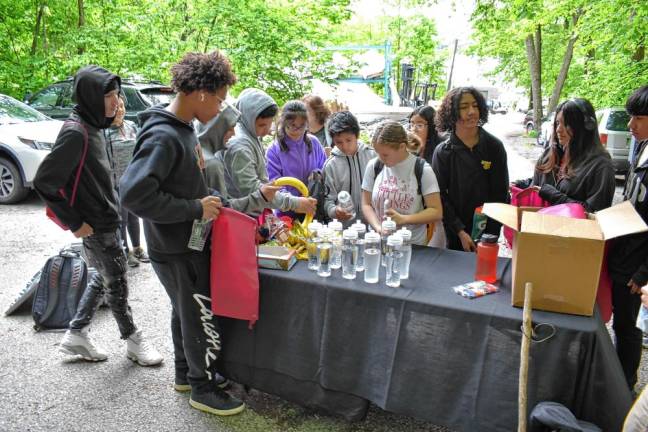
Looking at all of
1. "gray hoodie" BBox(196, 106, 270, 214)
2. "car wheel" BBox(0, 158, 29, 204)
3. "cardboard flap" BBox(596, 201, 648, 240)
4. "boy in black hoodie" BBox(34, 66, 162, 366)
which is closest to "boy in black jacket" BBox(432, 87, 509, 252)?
"cardboard flap" BBox(596, 201, 648, 240)

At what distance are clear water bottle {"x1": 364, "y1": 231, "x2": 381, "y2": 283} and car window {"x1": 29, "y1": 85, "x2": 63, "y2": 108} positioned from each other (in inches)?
341

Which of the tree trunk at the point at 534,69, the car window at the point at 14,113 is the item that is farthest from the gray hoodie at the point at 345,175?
the tree trunk at the point at 534,69

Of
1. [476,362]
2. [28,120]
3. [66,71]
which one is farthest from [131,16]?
[476,362]

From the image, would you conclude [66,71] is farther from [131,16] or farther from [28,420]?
[28,420]

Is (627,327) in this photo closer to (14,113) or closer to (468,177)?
(468,177)

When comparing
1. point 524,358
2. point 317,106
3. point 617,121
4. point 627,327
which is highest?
point 617,121

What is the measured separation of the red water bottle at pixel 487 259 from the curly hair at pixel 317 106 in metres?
2.34

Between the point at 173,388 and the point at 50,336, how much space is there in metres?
1.23

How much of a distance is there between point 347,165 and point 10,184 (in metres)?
5.90

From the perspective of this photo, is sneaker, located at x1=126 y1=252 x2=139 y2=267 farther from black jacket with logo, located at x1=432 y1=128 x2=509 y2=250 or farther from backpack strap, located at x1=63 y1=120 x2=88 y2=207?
black jacket with logo, located at x1=432 y1=128 x2=509 y2=250

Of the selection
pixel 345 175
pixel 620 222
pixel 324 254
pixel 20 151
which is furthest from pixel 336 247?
pixel 20 151

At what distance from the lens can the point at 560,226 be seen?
1.87 meters

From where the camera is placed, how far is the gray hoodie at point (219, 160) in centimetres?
250

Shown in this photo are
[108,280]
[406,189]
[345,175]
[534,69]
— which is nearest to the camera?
[406,189]
